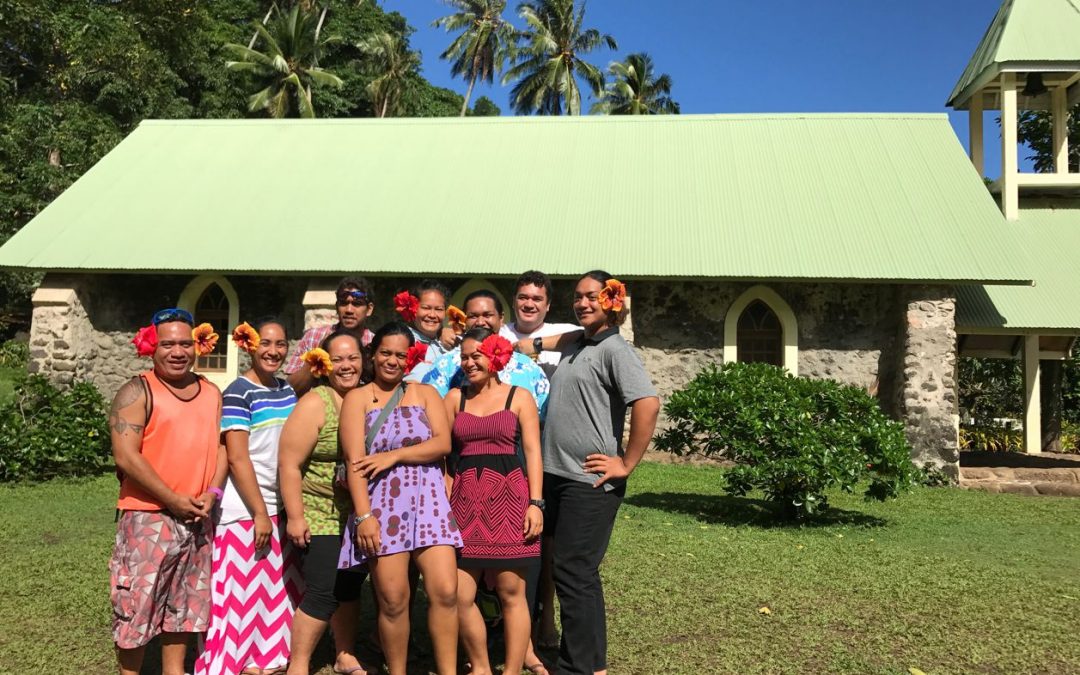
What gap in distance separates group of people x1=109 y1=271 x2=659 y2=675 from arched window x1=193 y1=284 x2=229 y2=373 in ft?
33.7

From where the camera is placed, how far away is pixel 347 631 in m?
4.23

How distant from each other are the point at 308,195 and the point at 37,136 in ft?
39.7

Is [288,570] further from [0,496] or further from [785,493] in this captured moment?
[0,496]

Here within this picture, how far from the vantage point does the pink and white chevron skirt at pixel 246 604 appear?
409cm

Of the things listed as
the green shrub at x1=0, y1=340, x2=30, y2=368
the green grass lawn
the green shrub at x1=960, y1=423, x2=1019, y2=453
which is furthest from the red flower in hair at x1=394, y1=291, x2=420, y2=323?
the green shrub at x1=0, y1=340, x2=30, y2=368

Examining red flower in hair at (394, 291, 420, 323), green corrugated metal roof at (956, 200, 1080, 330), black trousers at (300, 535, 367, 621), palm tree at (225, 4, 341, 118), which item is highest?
palm tree at (225, 4, 341, 118)

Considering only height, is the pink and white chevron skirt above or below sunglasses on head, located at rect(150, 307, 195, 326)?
below

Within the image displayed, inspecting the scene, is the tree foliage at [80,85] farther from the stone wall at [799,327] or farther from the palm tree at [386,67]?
the stone wall at [799,327]

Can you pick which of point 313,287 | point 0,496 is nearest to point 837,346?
point 313,287

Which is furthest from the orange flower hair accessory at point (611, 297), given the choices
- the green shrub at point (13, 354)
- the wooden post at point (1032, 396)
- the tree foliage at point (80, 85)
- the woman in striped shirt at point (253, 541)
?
the tree foliage at point (80, 85)

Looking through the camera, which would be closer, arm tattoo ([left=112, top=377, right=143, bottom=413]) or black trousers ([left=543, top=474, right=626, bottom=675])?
arm tattoo ([left=112, top=377, right=143, bottom=413])

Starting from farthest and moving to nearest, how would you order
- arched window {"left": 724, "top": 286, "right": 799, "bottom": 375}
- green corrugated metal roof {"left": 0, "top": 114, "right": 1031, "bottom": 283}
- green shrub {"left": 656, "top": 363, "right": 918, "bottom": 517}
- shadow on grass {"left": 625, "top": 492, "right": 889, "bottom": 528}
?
arched window {"left": 724, "top": 286, "right": 799, "bottom": 375}
green corrugated metal roof {"left": 0, "top": 114, "right": 1031, "bottom": 283}
shadow on grass {"left": 625, "top": 492, "right": 889, "bottom": 528}
green shrub {"left": 656, "top": 363, "right": 918, "bottom": 517}

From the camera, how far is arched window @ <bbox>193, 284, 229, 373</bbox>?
13930 millimetres

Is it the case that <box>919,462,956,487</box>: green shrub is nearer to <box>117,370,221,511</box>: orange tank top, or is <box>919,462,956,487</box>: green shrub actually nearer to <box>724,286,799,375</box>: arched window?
<box>724,286,799,375</box>: arched window
